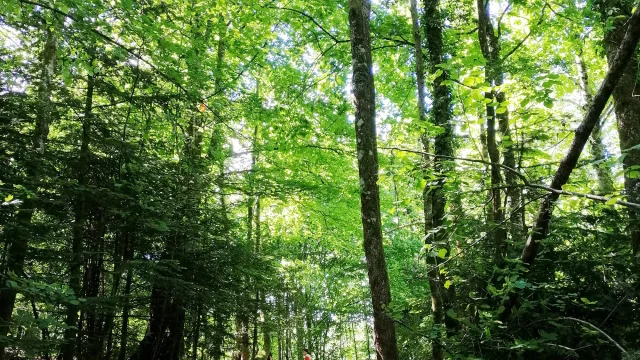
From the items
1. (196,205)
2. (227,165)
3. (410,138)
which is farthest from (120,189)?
(410,138)

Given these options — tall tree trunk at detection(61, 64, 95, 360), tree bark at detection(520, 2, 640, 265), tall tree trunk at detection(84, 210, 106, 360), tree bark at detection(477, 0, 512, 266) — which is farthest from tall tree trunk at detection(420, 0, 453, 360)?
tall tree trunk at detection(84, 210, 106, 360)

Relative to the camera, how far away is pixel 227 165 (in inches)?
439

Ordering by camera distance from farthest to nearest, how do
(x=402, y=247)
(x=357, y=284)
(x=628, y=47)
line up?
(x=357, y=284) → (x=402, y=247) → (x=628, y=47)

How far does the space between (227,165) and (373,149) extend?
7.01 m

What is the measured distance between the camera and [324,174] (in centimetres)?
1266

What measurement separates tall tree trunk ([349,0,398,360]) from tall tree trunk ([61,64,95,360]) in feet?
12.9

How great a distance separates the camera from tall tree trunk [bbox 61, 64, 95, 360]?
237 inches

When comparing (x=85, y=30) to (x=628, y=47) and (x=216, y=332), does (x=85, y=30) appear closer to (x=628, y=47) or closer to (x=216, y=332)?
(x=628, y=47)

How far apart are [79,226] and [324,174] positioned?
746 centimetres

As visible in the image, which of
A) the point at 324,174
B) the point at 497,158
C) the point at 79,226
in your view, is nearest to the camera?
the point at 497,158

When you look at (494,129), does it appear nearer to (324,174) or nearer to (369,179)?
(369,179)

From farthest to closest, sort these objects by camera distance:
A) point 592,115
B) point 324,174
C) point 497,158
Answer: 1. point 324,174
2. point 497,158
3. point 592,115

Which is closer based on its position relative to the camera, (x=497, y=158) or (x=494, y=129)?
(x=494, y=129)

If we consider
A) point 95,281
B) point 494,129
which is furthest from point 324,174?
point 494,129
